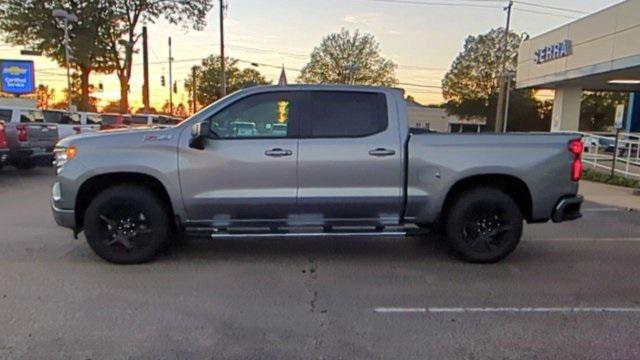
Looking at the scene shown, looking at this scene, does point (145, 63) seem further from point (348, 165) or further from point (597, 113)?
point (597, 113)

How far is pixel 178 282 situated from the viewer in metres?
5.24

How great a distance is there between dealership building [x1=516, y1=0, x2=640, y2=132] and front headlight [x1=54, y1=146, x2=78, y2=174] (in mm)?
16823

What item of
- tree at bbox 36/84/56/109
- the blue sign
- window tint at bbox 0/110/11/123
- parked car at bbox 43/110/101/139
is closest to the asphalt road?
window tint at bbox 0/110/11/123

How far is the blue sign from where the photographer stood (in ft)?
101

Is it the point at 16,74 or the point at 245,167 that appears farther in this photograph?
the point at 16,74

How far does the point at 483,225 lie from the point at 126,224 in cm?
398

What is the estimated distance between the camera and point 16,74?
30891mm

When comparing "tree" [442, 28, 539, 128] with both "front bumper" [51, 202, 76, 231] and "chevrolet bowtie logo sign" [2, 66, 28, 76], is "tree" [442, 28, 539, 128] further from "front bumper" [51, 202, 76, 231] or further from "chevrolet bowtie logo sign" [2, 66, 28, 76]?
"front bumper" [51, 202, 76, 231]

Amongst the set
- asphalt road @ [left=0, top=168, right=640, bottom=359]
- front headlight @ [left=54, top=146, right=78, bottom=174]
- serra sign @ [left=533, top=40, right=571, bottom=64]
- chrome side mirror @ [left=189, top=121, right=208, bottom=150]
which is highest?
serra sign @ [left=533, top=40, right=571, bottom=64]

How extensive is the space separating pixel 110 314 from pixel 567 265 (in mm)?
4920

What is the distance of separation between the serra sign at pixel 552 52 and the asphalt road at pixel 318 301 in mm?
16945

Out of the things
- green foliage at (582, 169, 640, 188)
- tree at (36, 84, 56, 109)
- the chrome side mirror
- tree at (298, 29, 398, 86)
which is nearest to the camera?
the chrome side mirror

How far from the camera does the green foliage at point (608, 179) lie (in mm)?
13786

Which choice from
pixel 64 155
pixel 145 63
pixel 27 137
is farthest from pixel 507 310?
pixel 145 63
